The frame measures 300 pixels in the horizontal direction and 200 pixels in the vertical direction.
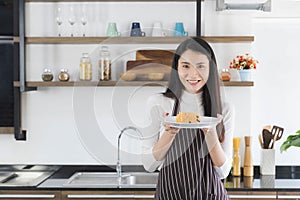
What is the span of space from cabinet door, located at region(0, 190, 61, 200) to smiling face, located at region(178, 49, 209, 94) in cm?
101

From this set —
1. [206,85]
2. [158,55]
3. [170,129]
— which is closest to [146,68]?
[158,55]

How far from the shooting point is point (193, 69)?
2.04 m

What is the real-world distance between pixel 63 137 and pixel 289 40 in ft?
5.02

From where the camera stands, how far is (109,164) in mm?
3160

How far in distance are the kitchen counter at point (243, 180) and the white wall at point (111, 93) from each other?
0.05 metres

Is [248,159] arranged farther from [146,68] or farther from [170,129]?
[170,129]

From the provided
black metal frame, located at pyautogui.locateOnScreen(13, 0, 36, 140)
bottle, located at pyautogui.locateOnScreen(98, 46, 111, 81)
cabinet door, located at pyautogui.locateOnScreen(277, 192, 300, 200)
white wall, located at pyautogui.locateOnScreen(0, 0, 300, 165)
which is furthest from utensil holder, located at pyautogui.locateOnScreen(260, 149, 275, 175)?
black metal frame, located at pyautogui.locateOnScreen(13, 0, 36, 140)

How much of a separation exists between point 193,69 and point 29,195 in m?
1.18

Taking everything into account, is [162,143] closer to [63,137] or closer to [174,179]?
[174,179]

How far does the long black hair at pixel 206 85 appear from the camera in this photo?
2.11 metres

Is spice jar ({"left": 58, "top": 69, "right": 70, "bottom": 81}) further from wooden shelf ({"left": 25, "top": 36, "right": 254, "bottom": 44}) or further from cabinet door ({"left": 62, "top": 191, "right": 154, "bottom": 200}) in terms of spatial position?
cabinet door ({"left": 62, "top": 191, "right": 154, "bottom": 200})

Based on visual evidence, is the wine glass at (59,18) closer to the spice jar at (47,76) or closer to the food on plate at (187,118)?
the spice jar at (47,76)

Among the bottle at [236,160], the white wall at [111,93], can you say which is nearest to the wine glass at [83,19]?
the white wall at [111,93]

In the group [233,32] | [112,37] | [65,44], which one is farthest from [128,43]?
[233,32]
